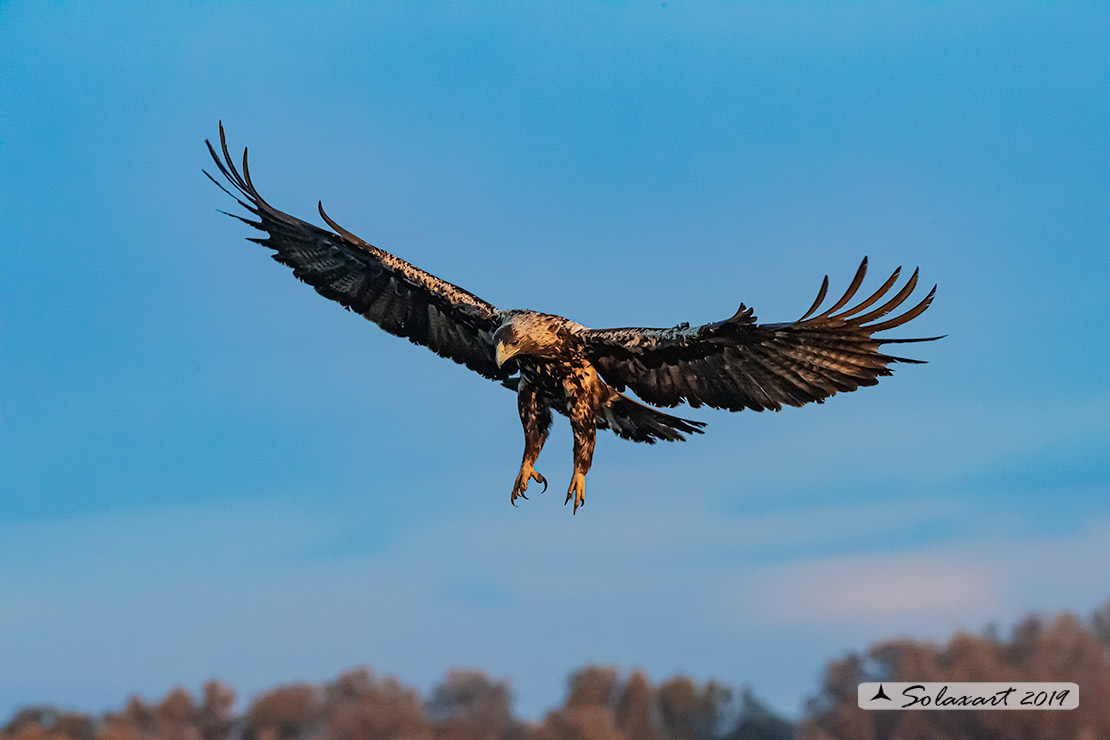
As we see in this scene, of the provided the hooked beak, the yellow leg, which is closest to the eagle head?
the hooked beak

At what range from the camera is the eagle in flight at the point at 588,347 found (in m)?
9.01

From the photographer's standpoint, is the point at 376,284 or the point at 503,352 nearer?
the point at 503,352

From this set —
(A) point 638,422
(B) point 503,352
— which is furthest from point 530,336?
(A) point 638,422

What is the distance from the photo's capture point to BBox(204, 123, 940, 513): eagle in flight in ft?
29.6

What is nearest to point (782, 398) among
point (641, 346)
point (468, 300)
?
point (641, 346)

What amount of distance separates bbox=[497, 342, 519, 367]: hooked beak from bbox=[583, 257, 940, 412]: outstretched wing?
719 millimetres

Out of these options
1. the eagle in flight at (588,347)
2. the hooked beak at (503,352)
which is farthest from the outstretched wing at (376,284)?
the hooked beak at (503,352)

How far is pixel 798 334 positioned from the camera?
355 inches

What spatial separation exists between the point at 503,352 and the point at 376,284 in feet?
7.24

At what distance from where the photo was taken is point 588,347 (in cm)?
998

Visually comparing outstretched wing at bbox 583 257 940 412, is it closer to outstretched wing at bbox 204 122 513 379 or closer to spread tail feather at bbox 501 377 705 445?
spread tail feather at bbox 501 377 705 445

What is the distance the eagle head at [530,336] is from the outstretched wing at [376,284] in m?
0.78

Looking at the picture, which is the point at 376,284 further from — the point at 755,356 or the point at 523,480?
the point at 755,356

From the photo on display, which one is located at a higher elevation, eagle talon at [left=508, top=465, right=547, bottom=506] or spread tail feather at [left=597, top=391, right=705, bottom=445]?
spread tail feather at [left=597, top=391, right=705, bottom=445]
